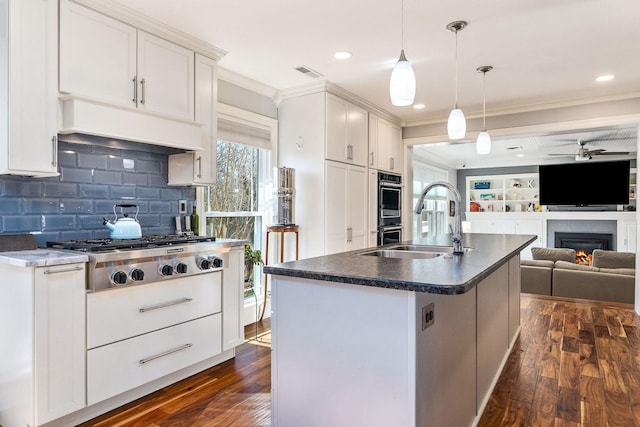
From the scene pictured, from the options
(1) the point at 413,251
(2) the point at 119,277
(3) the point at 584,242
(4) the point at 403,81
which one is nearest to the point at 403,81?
(4) the point at 403,81

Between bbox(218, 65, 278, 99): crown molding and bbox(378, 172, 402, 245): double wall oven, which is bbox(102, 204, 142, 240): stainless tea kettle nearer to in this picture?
bbox(218, 65, 278, 99): crown molding

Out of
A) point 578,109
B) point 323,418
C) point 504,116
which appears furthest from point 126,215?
point 578,109

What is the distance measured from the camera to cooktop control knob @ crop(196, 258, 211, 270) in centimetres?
267

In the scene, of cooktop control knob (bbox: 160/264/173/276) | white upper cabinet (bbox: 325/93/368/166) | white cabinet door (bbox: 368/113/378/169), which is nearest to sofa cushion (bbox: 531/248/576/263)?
white cabinet door (bbox: 368/113/378/169)

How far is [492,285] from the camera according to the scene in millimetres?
2531

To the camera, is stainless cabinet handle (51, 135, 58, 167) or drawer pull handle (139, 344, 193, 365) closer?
stainless cabinet handle (51, 135, 58, 167)

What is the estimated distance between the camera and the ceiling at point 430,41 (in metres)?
2.53

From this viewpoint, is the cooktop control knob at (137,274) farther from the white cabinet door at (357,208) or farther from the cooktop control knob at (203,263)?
the white cabinet door at (357,208)

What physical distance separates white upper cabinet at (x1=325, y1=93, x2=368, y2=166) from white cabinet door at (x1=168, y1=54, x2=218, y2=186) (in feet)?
4.14

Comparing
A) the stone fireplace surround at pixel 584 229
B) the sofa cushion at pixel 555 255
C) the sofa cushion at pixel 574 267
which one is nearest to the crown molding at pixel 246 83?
the sofa cushion at pixel 574 267

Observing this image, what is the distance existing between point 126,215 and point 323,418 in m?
2.00

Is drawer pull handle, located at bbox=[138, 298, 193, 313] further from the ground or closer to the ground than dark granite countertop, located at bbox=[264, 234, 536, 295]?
closer to the ground

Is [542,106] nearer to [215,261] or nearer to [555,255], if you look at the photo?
[555,255]

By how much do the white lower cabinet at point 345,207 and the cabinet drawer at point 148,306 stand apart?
1484 millimetres
